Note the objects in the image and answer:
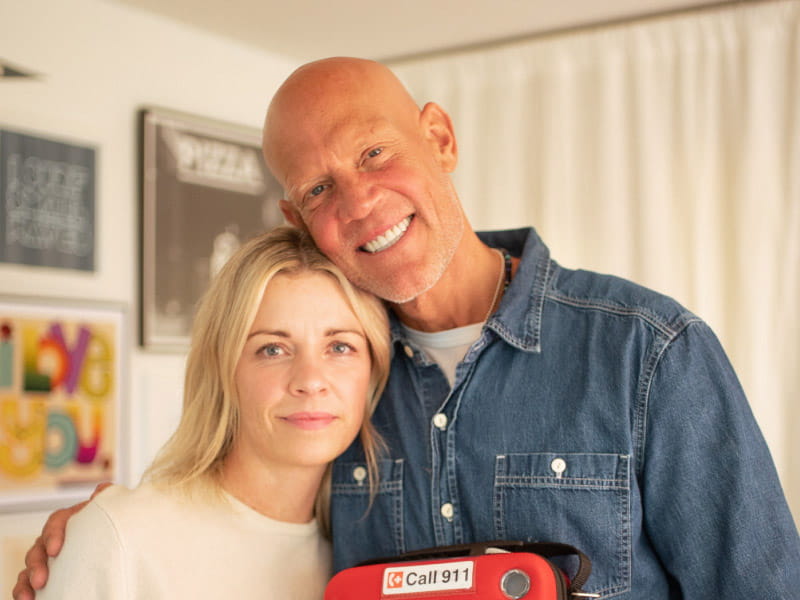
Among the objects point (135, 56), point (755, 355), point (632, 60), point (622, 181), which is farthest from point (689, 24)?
point (135, 56)

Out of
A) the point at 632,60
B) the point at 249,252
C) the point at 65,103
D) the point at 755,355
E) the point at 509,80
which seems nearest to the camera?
the point at 249,252

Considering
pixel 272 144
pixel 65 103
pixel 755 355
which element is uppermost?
pixel 65 103

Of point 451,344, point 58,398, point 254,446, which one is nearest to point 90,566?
point 254,446

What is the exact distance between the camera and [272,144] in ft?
5.77

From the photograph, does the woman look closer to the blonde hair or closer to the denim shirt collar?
the blonde hair

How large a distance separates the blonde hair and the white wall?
1384mm

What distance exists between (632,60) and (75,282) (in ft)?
7.05

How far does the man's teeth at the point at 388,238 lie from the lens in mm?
1682

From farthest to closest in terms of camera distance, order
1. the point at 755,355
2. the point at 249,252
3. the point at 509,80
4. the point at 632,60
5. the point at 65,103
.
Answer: the point at 509,80, the point at 632,60, the point at 755,355, the point at 65,103, the point at 249,252

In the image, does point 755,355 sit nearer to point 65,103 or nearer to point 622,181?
point 622,181

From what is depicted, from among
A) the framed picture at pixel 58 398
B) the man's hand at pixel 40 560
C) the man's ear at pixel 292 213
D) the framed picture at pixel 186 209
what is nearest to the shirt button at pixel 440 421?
the man's ear at pixel 292 213

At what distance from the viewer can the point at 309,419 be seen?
164cm

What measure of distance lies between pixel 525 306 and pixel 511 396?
6.2 inches

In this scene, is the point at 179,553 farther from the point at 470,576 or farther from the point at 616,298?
the point at 616,298
